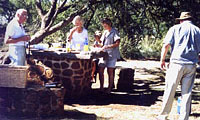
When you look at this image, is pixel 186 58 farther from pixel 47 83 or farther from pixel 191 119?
pixel 47 83

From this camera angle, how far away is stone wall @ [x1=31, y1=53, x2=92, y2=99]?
6.59 m

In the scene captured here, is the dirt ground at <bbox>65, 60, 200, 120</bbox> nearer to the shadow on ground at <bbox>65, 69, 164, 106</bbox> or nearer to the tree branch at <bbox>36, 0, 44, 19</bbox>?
the shadow on ground at <bbox>65, 69, 164, 106</bbox>

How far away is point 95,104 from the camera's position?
6.42 meters

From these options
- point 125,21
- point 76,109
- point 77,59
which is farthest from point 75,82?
point 125,21

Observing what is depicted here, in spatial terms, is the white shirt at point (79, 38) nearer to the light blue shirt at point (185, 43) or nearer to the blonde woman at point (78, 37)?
the blonde woman at point (78, 37)

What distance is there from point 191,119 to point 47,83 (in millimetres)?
2600

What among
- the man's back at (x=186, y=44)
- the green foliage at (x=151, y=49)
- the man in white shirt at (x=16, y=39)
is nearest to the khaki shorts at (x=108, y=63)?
the man in white shirt at (x=16, y=39)

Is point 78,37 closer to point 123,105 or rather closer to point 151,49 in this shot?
point 123,105

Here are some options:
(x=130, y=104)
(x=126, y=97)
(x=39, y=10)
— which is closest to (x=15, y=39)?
(x=130, y=104)

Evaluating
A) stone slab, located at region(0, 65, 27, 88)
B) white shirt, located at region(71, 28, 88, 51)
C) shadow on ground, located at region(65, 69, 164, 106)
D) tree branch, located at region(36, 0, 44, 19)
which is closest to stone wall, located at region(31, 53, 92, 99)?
shadow on ground, located at region(65, 69, 164, 106)

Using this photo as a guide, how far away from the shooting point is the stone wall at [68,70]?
21.6 ft

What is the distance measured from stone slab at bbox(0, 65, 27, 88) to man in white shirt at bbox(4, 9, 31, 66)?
1.86 ft

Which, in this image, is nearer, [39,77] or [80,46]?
[39,77]

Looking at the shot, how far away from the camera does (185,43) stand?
4.84 m
